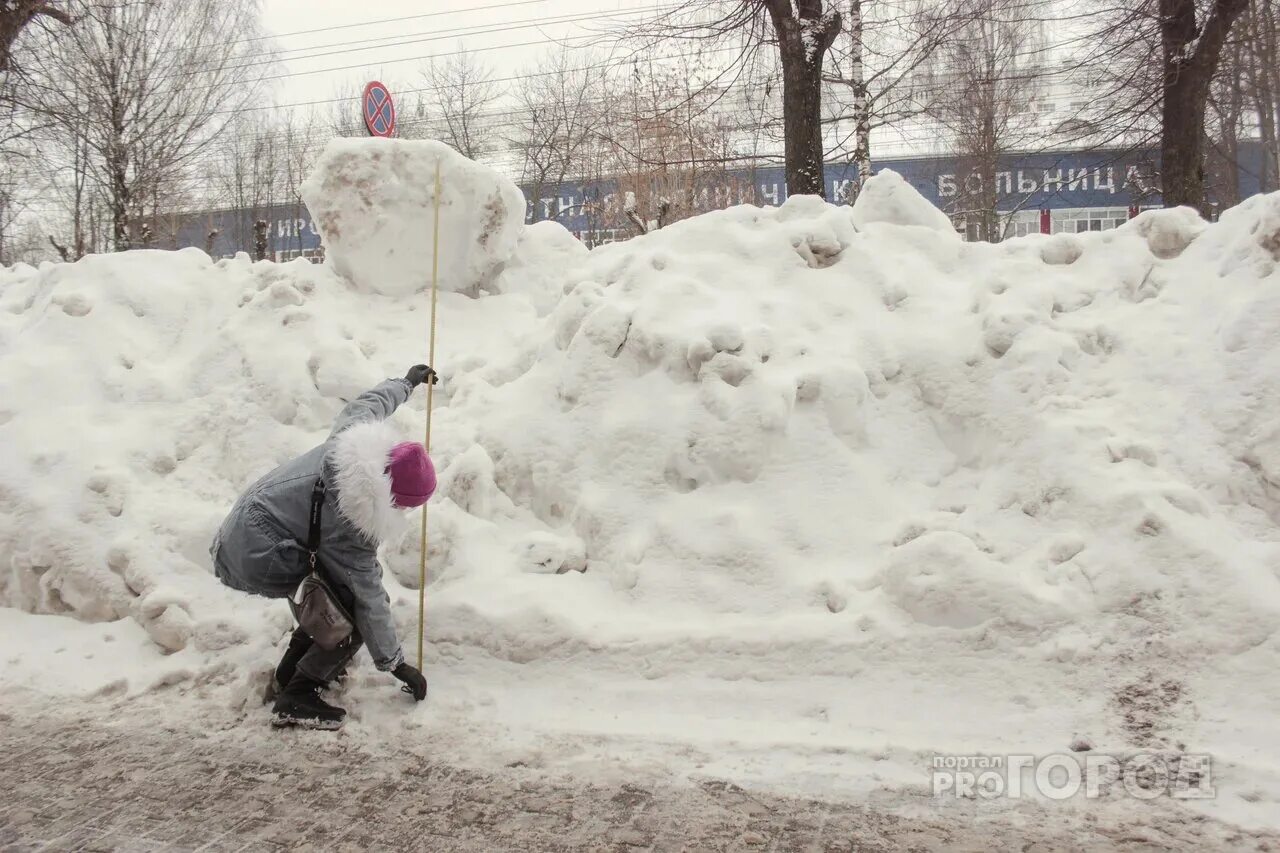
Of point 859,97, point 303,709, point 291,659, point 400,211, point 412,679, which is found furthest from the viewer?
point 859,97

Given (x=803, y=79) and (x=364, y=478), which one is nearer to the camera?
(x=364, y=478)

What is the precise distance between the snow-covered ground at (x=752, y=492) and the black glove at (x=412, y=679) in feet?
0.24

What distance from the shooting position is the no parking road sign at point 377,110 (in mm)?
7934

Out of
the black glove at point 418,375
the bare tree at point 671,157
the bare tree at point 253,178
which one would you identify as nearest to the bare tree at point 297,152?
the bare tree at point 253,178

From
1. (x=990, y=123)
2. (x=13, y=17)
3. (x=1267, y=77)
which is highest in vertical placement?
(x=990, y=123)

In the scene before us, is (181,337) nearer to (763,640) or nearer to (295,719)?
(295,719)

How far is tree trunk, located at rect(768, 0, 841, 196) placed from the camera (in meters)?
8.24

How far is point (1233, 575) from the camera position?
3.34 meters

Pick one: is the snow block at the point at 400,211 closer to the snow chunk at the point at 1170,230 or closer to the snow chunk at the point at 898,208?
the snow chunk at the point at 898,208

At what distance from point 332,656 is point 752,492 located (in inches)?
76.6

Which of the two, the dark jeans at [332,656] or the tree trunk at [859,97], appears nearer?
the dark jeans at [332,656]

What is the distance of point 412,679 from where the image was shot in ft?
11.4

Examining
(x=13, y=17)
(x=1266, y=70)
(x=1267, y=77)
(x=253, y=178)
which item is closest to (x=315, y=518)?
(x=13, y=17)

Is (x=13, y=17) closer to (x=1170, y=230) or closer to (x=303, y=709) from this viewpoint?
(x=303, y=709)
